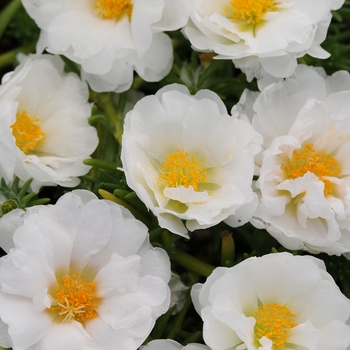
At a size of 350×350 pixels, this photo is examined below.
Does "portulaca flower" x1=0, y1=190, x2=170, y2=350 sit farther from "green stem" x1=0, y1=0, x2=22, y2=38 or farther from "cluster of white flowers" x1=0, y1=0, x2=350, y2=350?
"green stem" x1=0, y1=0, x2=22, y2=38

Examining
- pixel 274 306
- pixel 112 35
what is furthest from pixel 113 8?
pixel 274 306

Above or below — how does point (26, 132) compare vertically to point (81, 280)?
above

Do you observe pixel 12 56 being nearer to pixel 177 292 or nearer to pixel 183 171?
pixel 183 171

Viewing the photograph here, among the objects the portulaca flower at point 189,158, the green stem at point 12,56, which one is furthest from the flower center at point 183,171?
the green stem at point 12,56

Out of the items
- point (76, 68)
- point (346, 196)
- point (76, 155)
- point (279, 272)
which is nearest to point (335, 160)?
point (346, 196)

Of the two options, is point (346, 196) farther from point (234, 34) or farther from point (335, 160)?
point (234, 34)

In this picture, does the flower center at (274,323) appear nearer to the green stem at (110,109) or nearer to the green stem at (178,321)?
the green stem at (178,321)
